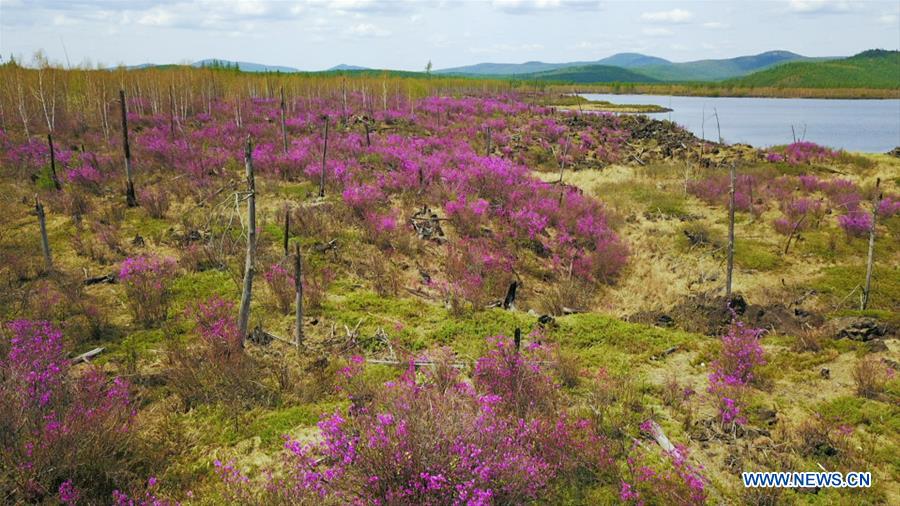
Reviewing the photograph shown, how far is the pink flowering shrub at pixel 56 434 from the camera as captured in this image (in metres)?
4.21

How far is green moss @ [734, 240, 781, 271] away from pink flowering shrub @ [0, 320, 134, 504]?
1432 centimetres

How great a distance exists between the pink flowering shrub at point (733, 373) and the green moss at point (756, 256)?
5898 mm

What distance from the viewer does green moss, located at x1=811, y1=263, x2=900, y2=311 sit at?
36.2 feet

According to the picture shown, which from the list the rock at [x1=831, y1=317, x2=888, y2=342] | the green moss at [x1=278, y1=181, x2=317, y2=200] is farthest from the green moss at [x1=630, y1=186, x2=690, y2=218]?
the green moss at [x1=278, y1=181, x2=317, y2=200]

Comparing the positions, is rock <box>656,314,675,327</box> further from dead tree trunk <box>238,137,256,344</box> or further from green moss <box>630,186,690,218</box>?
dead tree trunk <box>238,137,256,344</box>

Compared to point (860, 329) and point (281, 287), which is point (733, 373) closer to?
point (860, 329)

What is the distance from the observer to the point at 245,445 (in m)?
5.55

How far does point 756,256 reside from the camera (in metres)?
13.5

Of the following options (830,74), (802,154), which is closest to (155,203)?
(802,154)

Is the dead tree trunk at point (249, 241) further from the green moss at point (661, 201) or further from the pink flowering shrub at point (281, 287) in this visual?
the green moss at point (661, 201)

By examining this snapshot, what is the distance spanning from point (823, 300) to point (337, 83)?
48565 mm

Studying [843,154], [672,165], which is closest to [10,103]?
[672,165]

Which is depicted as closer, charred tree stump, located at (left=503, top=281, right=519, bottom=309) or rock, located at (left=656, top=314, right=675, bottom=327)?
rock, located at (left=656, top=314, right=675, bottom=327)

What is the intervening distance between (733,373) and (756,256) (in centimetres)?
794
